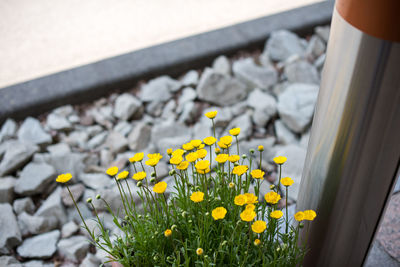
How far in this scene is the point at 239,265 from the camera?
1018 mm

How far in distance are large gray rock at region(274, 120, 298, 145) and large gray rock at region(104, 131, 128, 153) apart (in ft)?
2.56

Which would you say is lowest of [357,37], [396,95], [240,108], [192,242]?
[240,108]

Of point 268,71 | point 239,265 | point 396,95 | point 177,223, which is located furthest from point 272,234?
point 268,71

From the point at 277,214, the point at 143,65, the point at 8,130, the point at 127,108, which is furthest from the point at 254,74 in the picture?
the point at 277,214

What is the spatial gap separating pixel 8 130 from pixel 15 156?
262 mm

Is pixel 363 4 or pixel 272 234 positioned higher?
pixel 363 4

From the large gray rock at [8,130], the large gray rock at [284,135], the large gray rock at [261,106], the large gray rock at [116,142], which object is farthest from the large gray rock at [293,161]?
the large gray rock at [8,130]

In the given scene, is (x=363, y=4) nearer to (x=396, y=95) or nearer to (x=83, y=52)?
(x=396, y=95)

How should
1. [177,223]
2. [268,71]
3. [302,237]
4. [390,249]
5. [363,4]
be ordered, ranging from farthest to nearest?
[268,71]
[390,249]
[302,237]
[177,223]
[363,4]

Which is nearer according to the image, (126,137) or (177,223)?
(177,223)

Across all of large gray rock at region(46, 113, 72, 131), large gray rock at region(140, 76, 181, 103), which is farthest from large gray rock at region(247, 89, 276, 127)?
large gray rock at region(46, 113, 72, 131)

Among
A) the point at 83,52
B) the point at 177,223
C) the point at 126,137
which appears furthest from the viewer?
the point at 83,52

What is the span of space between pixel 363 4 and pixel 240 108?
150 centimetres

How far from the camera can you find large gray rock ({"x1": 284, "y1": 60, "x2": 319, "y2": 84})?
2.46 meters
